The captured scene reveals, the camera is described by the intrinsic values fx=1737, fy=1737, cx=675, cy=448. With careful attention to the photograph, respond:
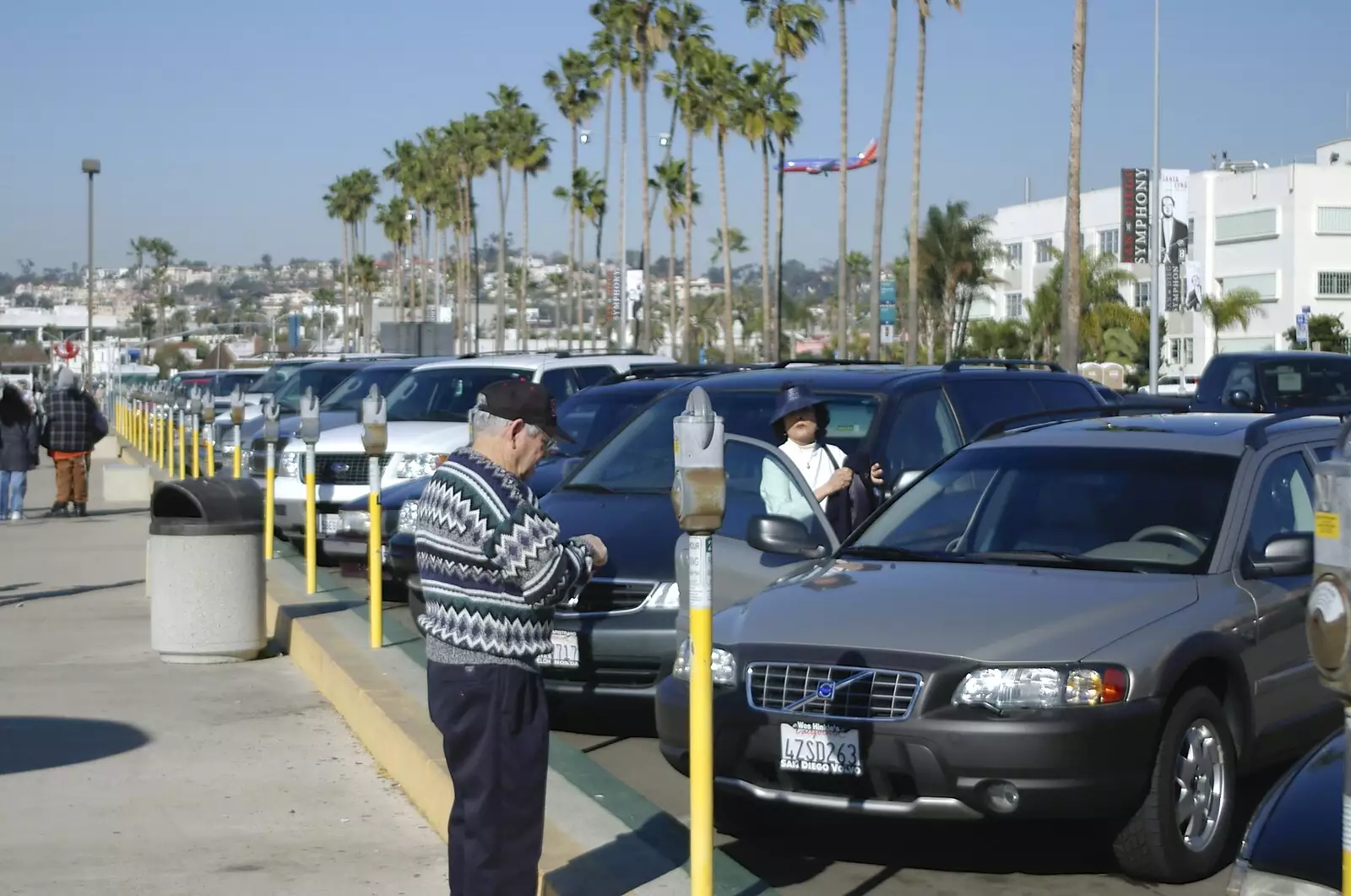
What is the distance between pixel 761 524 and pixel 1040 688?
1.81 meters

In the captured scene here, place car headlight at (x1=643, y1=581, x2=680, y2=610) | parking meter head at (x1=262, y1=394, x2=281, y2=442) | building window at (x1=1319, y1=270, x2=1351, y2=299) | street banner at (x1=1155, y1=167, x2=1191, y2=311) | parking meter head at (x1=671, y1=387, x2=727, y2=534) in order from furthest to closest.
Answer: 1. building window at (x1=1319, y1=270, x2=1351, y2=299)
2. street banner at (x1=1155, y1=167, x2=1191, y2=311)
3. parking meter head at (x1=262, y1=394, x2=281, y2=442)
4. car headlight at (x1=643, y1=581, x2=680, y2=610)
5. parking meter head at (x1=671, y1=387, x2=727, y2=534)

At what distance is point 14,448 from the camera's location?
22.8 meters

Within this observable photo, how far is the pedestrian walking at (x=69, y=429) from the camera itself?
22.7 metres

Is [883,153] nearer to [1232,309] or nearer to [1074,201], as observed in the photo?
[1074,201]

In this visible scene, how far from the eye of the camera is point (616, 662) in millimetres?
8086

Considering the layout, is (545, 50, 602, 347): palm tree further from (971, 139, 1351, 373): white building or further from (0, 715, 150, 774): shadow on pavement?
(0, 715, 150, 774): shadow on pavement

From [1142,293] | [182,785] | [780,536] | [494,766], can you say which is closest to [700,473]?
[494,766]

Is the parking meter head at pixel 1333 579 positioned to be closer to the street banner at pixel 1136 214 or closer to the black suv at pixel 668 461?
the black suv at pixel 668 461

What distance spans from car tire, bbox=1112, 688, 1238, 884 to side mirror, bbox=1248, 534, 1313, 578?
0.57 metres

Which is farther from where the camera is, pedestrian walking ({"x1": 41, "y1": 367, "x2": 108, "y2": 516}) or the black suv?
pedestrian walking ({"x1": 41, "y1": 367, "x2": 108, "y2": 516})

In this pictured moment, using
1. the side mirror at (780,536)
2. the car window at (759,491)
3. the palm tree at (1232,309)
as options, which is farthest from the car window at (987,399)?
the palm tree at (1232,309)

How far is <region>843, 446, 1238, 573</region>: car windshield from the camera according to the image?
A: 6.86 m

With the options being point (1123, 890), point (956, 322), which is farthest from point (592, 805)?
point (956, 322)

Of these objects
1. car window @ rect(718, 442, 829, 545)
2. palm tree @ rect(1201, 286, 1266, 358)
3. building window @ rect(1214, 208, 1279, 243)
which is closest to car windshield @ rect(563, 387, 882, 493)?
car window @ rect(718, 442, 829, 545)
